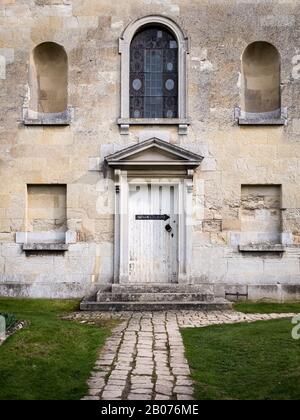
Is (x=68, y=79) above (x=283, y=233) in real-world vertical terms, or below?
above

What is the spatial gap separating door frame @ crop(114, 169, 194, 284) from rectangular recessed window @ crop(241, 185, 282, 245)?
1.29 metres

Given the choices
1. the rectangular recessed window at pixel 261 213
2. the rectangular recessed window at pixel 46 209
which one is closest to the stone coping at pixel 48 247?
the rectangular recessed window at pixel 46 209

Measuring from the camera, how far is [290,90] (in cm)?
1256

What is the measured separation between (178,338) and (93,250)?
4.76 metres

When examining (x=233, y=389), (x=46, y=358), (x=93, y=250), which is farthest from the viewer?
(x=93, y=250)

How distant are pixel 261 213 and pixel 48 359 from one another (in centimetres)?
734

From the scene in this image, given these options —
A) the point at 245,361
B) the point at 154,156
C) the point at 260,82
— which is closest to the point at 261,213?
the point at 154,156

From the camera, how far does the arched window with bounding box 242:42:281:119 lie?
505 inches

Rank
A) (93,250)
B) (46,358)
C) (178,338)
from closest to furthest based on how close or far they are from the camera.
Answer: (46,358), (178,338), (93,250)

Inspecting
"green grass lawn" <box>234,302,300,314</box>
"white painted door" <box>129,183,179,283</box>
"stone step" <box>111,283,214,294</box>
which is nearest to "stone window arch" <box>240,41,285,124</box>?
"white painted door" <box>129,183,179,283</box>

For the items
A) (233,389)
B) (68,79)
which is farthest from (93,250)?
(233,389)

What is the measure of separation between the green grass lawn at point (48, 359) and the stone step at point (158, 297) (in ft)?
6.85

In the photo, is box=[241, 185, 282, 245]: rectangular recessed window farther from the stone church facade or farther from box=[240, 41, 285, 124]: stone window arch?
box=[240, 41, 285, 124]: stone window arch

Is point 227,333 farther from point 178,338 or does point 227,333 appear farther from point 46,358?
point 46,358
